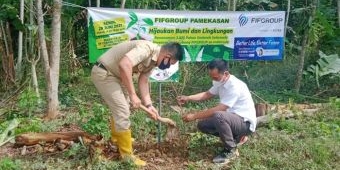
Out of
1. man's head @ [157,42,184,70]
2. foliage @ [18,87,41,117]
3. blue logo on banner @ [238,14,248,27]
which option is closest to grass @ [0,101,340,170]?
man's head @ [157,42,184,70]

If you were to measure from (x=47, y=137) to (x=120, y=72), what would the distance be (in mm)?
1673

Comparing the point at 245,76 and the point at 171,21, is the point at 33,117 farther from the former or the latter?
the point at 245,76

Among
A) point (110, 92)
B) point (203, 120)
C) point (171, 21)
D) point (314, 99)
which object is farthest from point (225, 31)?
point (110, 92)

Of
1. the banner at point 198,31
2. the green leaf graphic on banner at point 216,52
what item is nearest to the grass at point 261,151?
the banner at point 198,31

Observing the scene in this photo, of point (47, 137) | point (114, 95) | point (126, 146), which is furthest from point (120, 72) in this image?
point (47, 137)

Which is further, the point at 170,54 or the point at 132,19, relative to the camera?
the point at 132,19

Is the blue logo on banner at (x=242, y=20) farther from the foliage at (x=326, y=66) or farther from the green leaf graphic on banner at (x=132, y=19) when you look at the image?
the green leaf graphic on banner at (x=132, y=19)

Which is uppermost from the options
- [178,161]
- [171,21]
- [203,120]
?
[171,21]

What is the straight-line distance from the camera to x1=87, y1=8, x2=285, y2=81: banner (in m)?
7.93

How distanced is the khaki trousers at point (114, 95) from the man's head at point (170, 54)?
55cm

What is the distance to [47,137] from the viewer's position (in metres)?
5.68

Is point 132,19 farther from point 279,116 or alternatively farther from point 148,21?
point 279,116

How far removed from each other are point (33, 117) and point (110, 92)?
8.37 ft

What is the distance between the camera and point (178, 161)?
5309 millimetres
